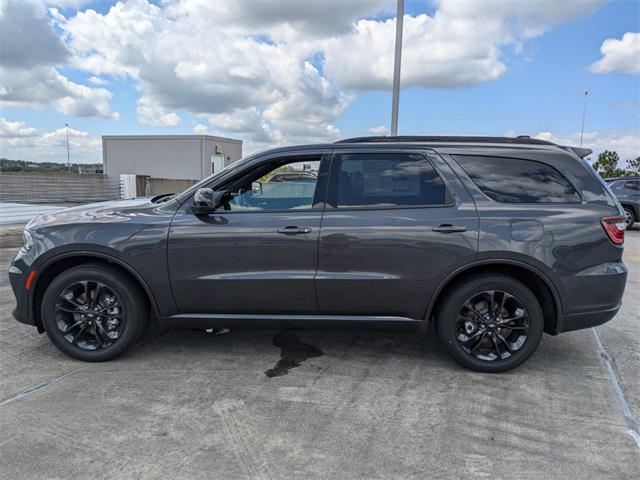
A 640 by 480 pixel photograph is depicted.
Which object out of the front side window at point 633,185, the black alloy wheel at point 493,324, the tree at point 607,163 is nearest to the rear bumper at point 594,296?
the black alloy wheel at point 493,324

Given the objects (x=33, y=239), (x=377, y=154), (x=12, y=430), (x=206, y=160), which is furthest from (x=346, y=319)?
(x=206, y=160)

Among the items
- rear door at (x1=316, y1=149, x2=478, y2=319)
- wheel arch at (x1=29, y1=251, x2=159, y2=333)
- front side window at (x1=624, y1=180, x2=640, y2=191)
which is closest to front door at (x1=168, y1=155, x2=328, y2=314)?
rear door at (x1=316, y1=149, x2=478, y2=319)

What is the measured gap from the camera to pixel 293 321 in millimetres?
3760

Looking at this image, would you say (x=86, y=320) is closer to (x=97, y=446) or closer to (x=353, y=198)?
(x=97, y=446)

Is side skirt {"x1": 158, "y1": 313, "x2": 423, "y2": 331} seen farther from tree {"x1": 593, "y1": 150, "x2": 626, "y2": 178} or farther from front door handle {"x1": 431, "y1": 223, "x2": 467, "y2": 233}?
tree {"x1": 593, "y1": 150, "x2": 626, "y2": 178}

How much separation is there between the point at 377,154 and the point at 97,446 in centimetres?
280

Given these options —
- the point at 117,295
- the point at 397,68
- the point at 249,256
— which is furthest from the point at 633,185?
the point at 117,295

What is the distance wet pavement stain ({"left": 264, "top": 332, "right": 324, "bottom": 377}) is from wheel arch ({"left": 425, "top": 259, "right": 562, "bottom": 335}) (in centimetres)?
110

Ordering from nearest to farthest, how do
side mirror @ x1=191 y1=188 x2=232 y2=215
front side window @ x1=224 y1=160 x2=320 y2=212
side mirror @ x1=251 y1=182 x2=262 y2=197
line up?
side mirror @ x1=191 y1=188 x2=232 y2=215 < front side window @ x1=224 y1=160 x2=320 y2=212 < side mirror @ x1=251 y1=182 x2=262 y2=197

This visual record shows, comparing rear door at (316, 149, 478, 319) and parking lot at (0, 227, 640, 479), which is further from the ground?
rear door at (316, 149, 478, 319)

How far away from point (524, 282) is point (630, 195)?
525 inches

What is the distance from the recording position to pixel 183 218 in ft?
12.3

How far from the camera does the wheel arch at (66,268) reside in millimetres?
3758

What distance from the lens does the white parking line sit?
297 cm
